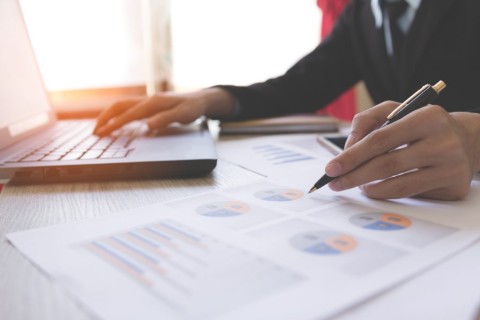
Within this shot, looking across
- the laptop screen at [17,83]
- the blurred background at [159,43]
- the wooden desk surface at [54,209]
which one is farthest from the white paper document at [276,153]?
the blurred background at [159,43]

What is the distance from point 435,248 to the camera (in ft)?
1.12

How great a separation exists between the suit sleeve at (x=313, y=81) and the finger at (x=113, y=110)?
0.24m

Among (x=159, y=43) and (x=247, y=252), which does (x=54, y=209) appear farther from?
(x=159, y=43)

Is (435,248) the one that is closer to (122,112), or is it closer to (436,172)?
(436,172)

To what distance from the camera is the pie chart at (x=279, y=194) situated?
0.47m

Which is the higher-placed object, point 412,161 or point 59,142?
point 412,161

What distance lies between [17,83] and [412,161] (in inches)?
28.5

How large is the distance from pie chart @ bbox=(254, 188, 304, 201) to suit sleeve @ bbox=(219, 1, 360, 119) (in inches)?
19.3

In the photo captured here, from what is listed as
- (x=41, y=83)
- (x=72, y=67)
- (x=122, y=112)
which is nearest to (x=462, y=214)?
(x=122, y=112)

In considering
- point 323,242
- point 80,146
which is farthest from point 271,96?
point 323,242

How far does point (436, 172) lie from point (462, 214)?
0.05 metres

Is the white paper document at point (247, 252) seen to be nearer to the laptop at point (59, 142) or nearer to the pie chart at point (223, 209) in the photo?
the pie chart at point (223, 209)

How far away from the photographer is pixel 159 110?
0.85m

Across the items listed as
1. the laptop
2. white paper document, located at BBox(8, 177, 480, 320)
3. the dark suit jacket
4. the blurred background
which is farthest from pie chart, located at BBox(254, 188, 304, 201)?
the blurred background
